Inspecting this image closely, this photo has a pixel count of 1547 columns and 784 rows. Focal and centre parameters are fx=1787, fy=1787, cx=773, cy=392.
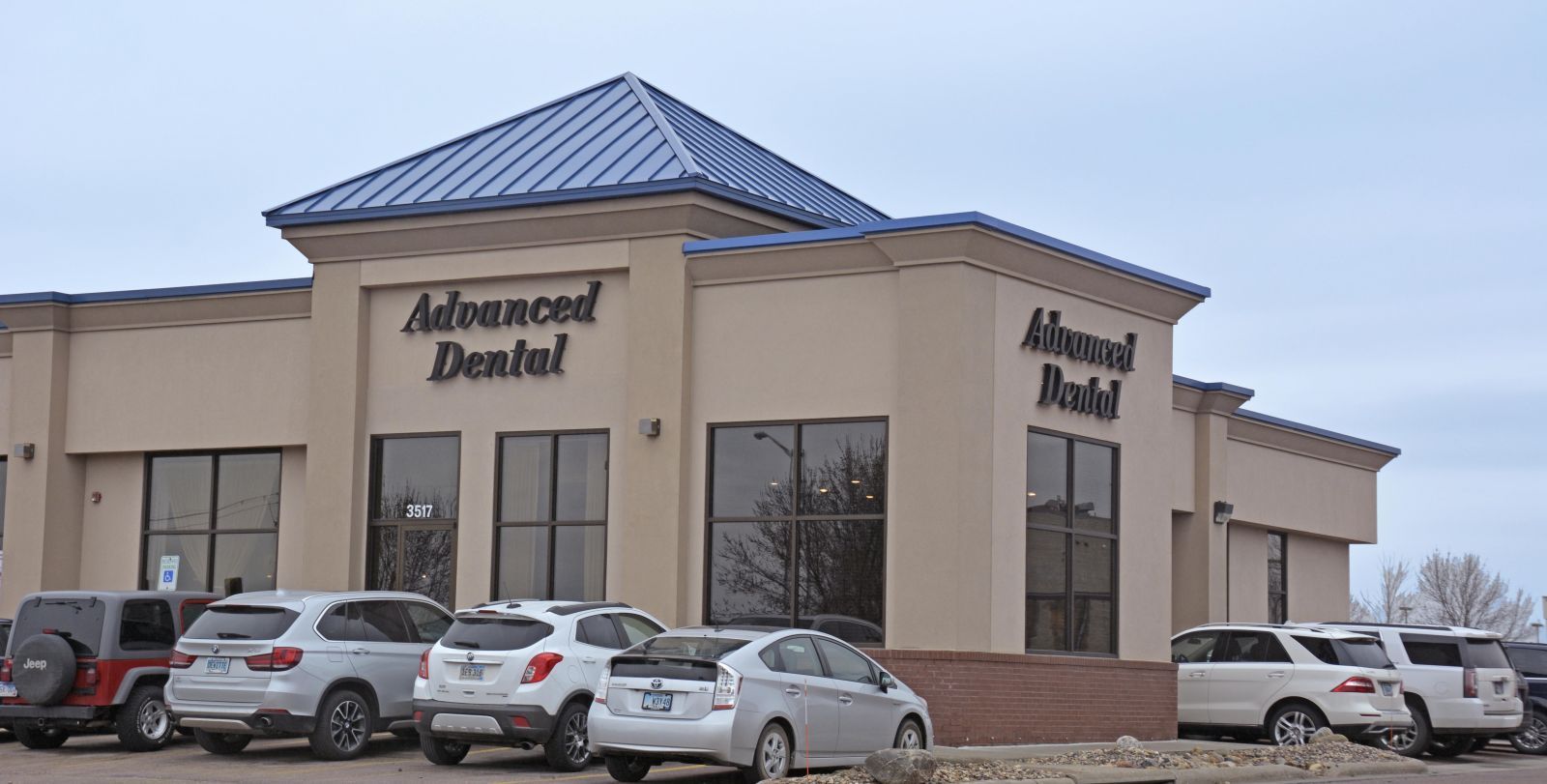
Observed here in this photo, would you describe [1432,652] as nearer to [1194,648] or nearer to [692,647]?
[1194,648]

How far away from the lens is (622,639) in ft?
61.7

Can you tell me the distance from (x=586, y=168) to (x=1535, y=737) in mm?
16514

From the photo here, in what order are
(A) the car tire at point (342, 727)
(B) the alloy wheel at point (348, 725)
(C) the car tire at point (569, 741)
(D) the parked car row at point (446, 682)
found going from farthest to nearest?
(B) the alloy wheel at point (348, 725) → (A) the car tire at point (342, 727) → (C) the car tire at point (569, 741) → (D) the parked car row at point (446, 682)

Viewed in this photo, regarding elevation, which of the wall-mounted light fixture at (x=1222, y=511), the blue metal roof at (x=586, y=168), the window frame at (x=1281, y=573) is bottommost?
the window frame at (x=1281, y=573)

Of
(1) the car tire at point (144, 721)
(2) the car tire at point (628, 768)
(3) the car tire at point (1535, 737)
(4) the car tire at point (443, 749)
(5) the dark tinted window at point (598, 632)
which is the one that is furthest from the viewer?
(3) the car tire at point (1535, 737)

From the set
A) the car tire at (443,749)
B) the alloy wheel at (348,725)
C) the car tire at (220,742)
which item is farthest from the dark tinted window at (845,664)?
the car tire at (220,742)

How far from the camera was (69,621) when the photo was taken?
64.9 ft

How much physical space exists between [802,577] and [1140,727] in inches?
201

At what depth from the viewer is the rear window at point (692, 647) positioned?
1642 centimetres

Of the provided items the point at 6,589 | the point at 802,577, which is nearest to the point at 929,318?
the point at 802,577

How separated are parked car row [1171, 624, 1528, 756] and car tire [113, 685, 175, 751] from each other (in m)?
13.7

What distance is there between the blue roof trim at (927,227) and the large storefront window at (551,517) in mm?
3303

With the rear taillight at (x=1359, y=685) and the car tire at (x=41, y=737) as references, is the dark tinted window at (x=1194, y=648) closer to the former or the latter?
the rear taillight at (x=1359, y=685)

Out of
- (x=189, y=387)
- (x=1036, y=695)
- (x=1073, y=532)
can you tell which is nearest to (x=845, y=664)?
(x=1036, y=695)
